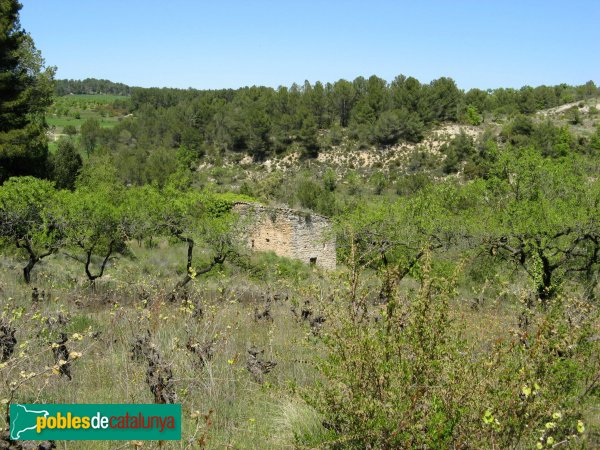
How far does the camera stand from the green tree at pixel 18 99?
23016 millimetres

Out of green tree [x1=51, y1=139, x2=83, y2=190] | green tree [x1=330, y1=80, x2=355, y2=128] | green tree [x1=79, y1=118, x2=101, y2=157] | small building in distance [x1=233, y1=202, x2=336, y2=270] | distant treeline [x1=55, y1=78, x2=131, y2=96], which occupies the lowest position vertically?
small building in distance [x1=233, y1=202, x2=336, y2=270]

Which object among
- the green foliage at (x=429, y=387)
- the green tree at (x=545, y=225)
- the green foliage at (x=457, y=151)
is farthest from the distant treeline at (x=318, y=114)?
the green foliage at (x=429, y=387)

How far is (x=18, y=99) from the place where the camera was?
2362cm

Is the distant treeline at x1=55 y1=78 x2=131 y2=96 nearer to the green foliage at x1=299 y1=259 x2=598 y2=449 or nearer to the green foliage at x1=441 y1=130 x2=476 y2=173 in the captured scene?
the green foliage at x1=441 y1=130 x2=476 y2=173

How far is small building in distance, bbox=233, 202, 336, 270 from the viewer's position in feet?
73.2

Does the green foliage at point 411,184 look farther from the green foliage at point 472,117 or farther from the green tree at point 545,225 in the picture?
the green tree at point 545,225

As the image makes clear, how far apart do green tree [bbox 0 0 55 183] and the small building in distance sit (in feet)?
30.5

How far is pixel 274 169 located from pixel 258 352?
53.4 m

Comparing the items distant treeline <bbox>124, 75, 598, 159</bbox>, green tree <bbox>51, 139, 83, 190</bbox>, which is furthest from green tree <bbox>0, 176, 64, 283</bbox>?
distant treeline <bbox>124, 75, 598, 159</bbox>

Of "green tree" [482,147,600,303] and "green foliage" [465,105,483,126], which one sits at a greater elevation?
"green foliage" [465,105,483,126]

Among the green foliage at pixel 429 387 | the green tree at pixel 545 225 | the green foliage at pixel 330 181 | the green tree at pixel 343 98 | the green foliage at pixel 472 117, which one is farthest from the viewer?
the green tree at pixel 343 98

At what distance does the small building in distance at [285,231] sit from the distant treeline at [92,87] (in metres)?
145

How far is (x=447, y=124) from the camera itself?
207 feet

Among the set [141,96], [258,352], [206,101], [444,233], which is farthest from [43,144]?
[141,96]
